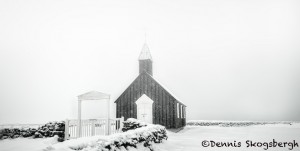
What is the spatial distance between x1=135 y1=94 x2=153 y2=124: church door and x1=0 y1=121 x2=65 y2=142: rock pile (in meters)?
8.82

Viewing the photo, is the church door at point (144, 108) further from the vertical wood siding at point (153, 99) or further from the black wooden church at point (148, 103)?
the vertical wood siding at point (153, 99)

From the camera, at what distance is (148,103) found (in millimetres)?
23953

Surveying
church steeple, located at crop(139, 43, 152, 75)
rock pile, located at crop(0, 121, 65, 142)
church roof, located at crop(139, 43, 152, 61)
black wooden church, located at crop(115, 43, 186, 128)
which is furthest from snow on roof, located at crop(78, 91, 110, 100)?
church roof, located at crop(139, 43, 152, 61)

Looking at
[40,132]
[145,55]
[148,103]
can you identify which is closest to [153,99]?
[148,103]

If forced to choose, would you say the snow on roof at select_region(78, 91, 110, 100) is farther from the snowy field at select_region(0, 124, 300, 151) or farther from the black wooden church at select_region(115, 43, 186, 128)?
the black wooden church at select_region(115, 43, 186, 128)

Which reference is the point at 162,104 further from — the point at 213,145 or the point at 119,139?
the point at 119,139

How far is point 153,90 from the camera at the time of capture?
24047 mm

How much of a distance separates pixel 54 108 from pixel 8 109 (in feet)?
65.4

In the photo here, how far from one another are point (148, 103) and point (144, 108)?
0.64 meters

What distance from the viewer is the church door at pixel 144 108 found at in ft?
78.0

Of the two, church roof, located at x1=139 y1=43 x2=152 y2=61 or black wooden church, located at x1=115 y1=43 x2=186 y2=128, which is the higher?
church roof, located at x1=139 y1=43 x2=152 y2=61

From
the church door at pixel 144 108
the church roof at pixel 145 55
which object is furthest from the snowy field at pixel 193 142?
the church roof at pixel 145 55

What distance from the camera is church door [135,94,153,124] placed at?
2378cm

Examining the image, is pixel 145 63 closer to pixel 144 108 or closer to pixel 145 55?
pixel 145 55
